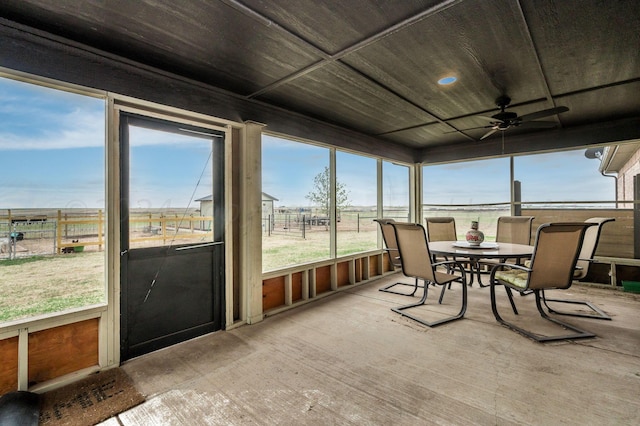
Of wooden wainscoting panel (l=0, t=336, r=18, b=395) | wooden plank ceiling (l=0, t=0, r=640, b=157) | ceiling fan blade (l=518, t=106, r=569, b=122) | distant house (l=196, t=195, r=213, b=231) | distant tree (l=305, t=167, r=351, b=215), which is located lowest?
wooden wainscoting panel (l=0, t=336, r=18, b=395)

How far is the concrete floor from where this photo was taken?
182cm

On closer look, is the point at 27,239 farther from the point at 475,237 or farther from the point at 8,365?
the point at 475,237

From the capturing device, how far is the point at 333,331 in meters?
3.07

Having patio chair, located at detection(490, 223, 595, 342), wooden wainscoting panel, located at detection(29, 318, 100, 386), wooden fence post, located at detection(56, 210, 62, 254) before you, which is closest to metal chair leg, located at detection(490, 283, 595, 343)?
patio chair, located at detection(490, 223, 595, 342)

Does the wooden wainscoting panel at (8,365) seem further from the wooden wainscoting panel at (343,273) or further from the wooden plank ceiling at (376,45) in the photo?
the wooden wainscoting panel at (343,273)

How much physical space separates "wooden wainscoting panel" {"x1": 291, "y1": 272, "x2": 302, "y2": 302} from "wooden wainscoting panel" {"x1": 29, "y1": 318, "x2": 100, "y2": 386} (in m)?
2.11

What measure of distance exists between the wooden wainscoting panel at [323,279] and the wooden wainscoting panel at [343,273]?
0.21 m

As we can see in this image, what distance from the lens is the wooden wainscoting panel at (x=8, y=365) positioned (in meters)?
2.00

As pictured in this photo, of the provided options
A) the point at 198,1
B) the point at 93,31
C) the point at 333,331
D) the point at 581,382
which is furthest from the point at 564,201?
the point at 93,31

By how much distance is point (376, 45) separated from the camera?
2361 millimetres

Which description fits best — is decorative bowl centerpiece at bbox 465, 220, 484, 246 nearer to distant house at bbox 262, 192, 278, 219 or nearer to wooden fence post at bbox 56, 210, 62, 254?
distant house at bbox 262, 192, 278, 219

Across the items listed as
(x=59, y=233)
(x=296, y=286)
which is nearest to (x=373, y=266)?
(x=296, y=286)

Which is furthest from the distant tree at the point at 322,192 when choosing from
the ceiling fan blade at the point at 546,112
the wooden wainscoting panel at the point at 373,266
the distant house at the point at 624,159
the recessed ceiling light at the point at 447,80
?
the distant house at the point at 624,159

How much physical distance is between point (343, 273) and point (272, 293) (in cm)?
145
